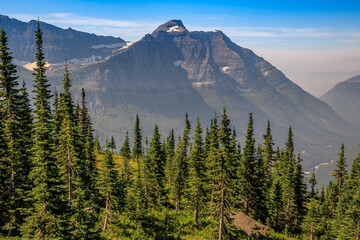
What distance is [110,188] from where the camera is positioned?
37281mm

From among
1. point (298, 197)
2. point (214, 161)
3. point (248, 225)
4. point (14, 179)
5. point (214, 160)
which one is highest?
point (214, 160)

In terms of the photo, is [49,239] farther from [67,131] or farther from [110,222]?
[110,222]

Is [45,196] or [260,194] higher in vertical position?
[45,196]

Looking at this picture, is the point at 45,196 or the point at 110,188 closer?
the point at 45,196

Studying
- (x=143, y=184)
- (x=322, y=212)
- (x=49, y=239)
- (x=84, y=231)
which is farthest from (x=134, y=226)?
(x=322, y=212)

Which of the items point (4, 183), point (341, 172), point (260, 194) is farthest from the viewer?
point (341, 172)

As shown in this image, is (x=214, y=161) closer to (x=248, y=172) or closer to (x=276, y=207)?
(x=248, y=172)

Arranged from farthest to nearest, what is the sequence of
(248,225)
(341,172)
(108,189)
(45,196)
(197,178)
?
(341,172), (197,178), (248,225), (108,189), (45,196)

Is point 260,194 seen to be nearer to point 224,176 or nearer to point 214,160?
point 214,160

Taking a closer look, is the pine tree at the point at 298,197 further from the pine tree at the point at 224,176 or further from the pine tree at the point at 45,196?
the pine tree at the point at 45,196

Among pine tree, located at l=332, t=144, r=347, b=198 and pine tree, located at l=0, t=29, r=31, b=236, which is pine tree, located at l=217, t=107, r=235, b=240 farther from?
pine tree, located at l=332, t=144, r=347, b=198

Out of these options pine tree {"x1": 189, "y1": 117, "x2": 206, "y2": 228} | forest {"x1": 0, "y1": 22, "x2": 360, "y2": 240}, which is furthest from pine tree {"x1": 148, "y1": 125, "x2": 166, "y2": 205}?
pine tree {"x1": 189, "y1": 117, "x2": 206, "y2": 228}

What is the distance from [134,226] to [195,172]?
13549 mm

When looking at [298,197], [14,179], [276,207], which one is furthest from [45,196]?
[298,197]
